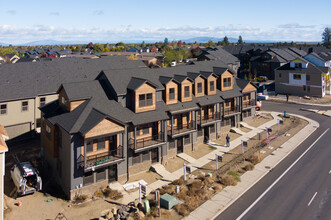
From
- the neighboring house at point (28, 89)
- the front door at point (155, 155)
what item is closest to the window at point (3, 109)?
the neighboring house at point (28, 89)

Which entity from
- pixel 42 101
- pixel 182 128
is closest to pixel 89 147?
pixel 182 128

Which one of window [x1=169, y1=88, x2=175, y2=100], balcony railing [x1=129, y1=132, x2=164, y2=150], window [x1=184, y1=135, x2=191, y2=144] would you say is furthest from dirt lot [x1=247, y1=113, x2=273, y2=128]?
balcony railing [x1=129, y1=132, x2=164, y2=150]

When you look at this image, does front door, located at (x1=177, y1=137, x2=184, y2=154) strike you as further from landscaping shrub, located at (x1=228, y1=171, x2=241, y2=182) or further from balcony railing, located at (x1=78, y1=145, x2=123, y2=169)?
balcony railing, located at (x1=78, y1=145, x2=123, y2=169)

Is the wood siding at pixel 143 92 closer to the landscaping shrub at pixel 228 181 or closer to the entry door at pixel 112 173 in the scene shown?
the entry door at pixel 112 173

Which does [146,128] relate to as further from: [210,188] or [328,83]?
[328,83]

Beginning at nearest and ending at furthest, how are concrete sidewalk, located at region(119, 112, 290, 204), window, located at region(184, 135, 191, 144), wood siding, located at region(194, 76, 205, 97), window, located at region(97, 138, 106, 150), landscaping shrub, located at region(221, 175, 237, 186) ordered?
concrete sidewalk, located at region(119, 112, 290, 204)
window, located at region(97, 138, 106, 150)
landscaping shrub, located at region(221, 175, 237, 186)
window, located at region(184, 135, 191, 144)
wood siding, located at region(194, 76, 205, 97)
